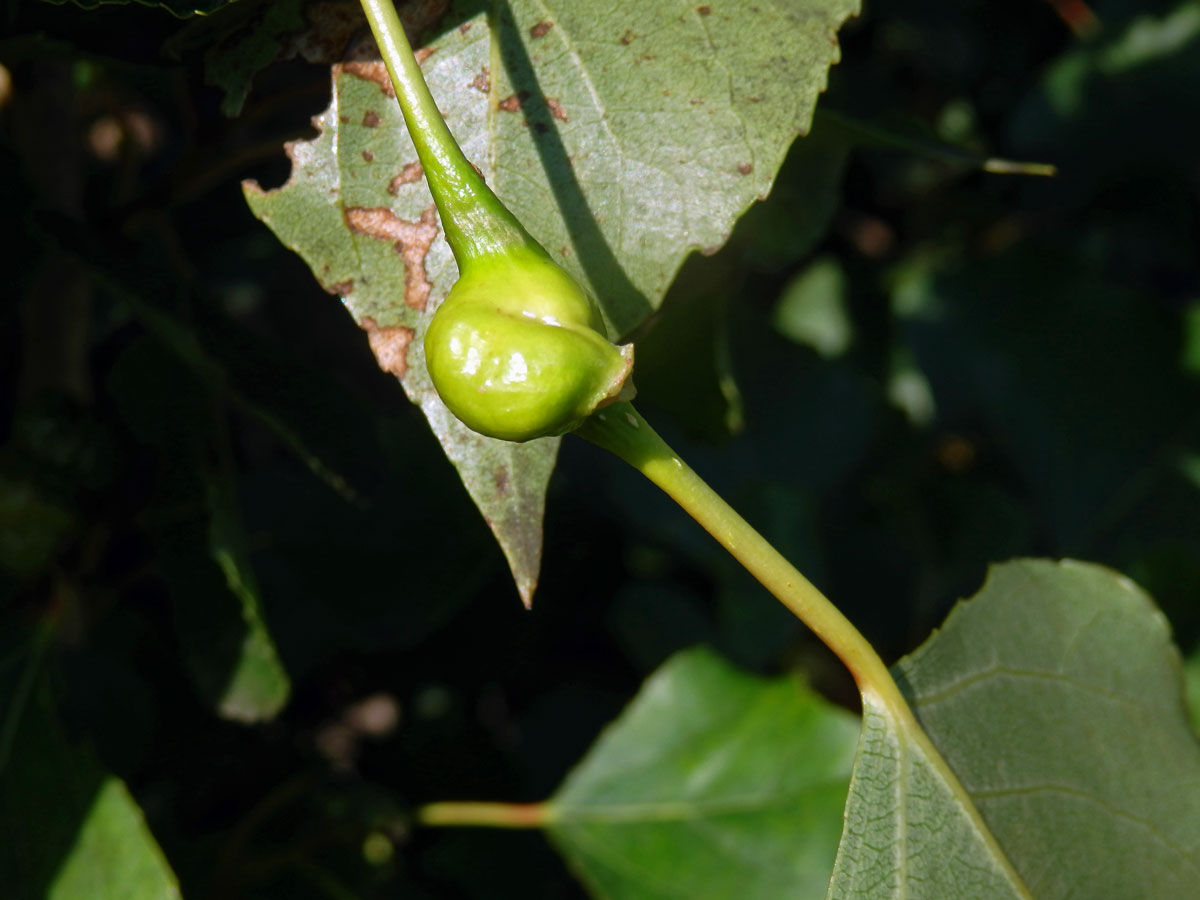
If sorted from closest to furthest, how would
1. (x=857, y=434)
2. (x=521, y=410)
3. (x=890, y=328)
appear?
(x=521, y=410)
(x=857, y=434)
(x=890, y=328)

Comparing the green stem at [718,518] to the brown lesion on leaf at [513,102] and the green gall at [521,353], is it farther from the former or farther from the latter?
the brown lesion on leaf at [513,102]

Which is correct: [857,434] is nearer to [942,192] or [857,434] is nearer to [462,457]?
[942,192]

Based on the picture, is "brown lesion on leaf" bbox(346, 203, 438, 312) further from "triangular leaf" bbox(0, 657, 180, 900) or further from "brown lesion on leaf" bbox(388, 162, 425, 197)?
"triangular leaf" bbox(0, 657, 180, 900)

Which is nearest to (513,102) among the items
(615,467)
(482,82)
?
(482,82)

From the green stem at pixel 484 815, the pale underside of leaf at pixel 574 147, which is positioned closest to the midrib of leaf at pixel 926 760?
the pale underside of leaf at pixel 574 147

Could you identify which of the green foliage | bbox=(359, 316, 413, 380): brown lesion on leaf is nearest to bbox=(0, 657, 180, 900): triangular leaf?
the green foliage

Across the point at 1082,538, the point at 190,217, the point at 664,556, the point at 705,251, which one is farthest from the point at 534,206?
the point at 1082,538
